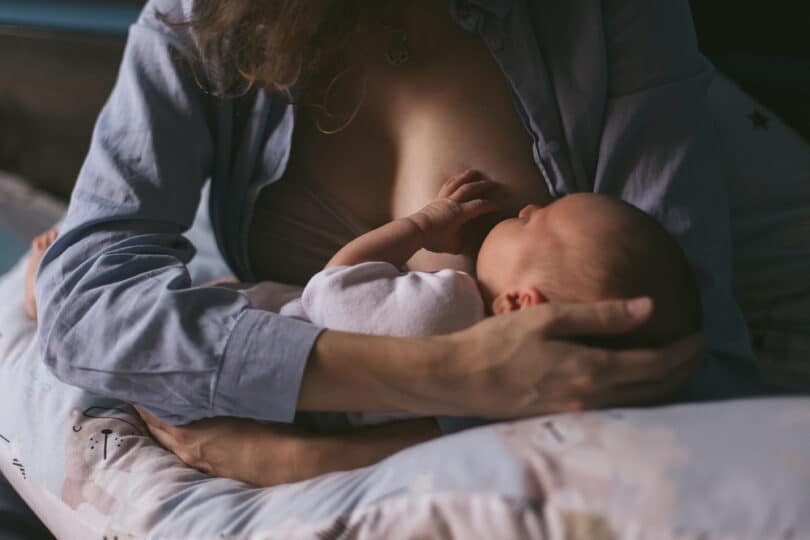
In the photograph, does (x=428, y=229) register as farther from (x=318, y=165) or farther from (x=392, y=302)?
(x=318, y=165)

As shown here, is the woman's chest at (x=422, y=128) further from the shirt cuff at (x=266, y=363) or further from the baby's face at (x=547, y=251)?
the shirt cuff at (x=266, y=363)

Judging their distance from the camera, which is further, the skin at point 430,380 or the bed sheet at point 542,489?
the skin at point 430,380

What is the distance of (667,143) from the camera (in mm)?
1015

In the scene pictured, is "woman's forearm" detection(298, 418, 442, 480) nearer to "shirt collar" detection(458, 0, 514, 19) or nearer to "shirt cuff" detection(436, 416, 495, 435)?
"shirt cuff" detection(436, 416, 495, 435)

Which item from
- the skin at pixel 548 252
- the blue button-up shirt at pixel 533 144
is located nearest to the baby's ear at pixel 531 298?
the skin at pixel 548 252

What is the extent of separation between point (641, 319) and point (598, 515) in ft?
0.55

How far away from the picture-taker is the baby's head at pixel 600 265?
80cm

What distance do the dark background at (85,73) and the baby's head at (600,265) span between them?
2.27 ft

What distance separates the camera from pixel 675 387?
82 cm

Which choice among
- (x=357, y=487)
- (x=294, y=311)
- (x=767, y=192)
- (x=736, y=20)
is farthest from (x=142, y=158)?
(x=736, y=20)

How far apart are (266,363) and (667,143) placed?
1.70ft

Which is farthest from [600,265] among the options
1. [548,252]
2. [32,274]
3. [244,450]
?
[32,274]

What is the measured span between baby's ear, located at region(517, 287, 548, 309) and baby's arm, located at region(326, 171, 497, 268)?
0.50ft

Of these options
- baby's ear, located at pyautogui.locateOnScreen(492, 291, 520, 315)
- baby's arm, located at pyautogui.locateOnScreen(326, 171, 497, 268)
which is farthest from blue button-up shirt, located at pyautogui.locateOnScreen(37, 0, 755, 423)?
baby's ear, located at pyautogui.locateOnScreen(492, 291, 520, 315)
